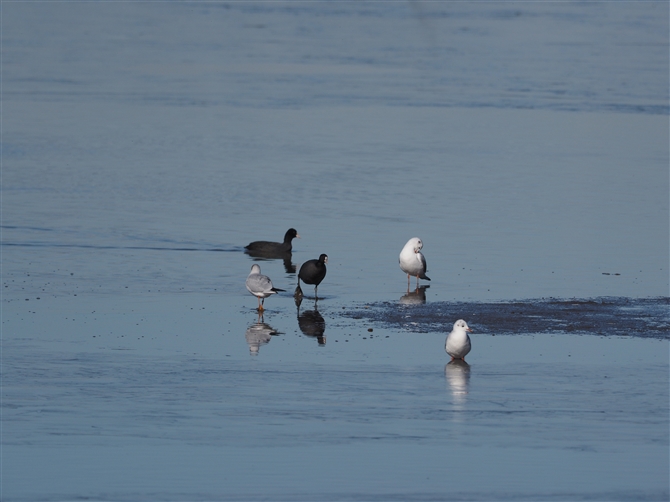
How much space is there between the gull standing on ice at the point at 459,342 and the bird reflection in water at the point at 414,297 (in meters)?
2.94

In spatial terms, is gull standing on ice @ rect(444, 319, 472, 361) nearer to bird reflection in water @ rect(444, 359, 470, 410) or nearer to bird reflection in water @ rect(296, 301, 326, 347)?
bird reflection in water @ rect(444, 359, 470, 410)

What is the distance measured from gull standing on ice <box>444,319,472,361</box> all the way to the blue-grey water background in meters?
0.14

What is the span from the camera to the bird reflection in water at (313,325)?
1320cm

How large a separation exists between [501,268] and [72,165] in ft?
37.2

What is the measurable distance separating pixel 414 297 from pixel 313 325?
198 centimetres

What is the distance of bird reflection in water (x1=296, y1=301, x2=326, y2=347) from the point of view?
1320 cm

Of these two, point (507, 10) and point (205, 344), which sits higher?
point (507, 10)

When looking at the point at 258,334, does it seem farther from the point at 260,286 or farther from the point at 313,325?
the point at 260,286

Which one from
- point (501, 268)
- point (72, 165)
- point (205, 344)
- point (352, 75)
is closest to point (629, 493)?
point (205, 344)

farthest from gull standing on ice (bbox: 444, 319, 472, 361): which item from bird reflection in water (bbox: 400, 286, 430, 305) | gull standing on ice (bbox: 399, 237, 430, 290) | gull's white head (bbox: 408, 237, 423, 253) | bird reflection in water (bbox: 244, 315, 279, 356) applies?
gull's white head (bbox: 408, 237, 423, 253)

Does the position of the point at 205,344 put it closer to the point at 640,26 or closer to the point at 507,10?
the point at 640,26

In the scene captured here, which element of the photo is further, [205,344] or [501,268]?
[501,268]

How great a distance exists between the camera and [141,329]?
528 inches

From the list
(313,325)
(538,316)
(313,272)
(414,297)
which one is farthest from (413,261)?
(313,325)
